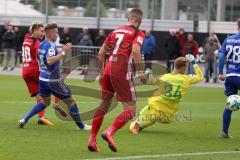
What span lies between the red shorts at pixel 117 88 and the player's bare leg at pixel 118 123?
0.36ft

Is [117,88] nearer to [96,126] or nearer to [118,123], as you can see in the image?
[118,123]

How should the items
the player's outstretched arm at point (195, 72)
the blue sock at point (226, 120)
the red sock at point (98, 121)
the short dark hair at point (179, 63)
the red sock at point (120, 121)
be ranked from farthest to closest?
the short dark hair at point (179, 63) → the player's outstretched arm at point (195, 72) → the blue sock at point (226, 120) → the red sock at point (98, 121) → the red sock at point (120, 121)

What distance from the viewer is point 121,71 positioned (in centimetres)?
1179

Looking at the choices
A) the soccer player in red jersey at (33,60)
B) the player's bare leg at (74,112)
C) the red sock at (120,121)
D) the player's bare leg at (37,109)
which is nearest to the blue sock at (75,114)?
the player's bare leg at (74,112)

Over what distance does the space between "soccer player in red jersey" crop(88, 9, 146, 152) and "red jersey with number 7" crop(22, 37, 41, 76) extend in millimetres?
3803

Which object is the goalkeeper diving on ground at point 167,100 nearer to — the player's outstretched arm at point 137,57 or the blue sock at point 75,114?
the blue sock at point 75,114

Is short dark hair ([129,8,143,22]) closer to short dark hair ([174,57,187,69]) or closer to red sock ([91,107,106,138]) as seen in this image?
red sock ([91,107,106,138])

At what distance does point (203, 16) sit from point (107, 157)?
88.1 ft

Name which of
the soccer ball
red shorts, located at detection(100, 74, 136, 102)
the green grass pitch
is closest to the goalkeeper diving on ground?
the green grass pitch

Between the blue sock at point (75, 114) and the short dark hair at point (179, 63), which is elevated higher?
the short dark hair at point (179, 63)

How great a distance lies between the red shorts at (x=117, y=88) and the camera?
11734mm

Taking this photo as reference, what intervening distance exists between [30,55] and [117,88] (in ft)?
13.5

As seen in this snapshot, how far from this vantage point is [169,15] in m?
38.2

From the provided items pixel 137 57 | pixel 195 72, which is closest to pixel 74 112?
pixel 195 72
